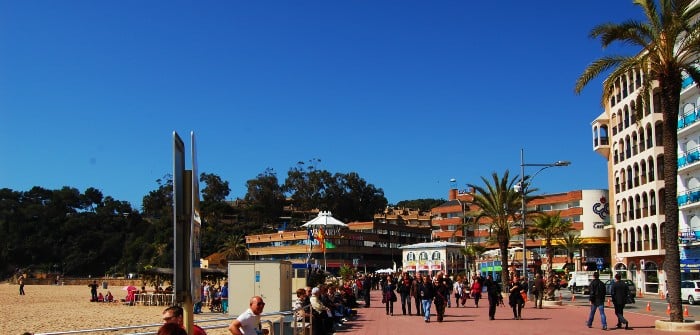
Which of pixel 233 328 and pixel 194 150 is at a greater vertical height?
pixel 194 150

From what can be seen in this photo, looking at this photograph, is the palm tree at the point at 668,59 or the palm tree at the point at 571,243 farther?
the palm tree at the point at 571,243

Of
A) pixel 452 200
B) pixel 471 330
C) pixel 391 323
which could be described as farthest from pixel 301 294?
pixel 452 200

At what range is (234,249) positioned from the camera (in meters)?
110

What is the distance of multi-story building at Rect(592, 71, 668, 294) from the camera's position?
5075cm

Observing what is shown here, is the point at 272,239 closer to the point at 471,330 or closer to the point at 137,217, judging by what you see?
the point at 137,217

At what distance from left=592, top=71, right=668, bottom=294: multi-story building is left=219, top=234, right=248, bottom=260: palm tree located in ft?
205

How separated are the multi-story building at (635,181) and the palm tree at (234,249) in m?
62.5

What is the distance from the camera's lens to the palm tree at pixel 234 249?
110 meters

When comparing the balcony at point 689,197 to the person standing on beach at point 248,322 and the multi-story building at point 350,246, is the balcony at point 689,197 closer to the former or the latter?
the person standing on beach at point 248,322

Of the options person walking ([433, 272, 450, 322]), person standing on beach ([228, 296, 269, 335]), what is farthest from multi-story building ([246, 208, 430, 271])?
person standing on beach ([228, 296, 269, 335])

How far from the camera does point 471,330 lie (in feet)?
64.3

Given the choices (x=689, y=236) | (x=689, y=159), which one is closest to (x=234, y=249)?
(x=689, y=159)

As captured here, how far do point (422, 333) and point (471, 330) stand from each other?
5.21ft

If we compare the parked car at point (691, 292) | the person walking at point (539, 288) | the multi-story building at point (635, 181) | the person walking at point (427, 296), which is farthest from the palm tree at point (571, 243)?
the person walking at point (427, 296)
